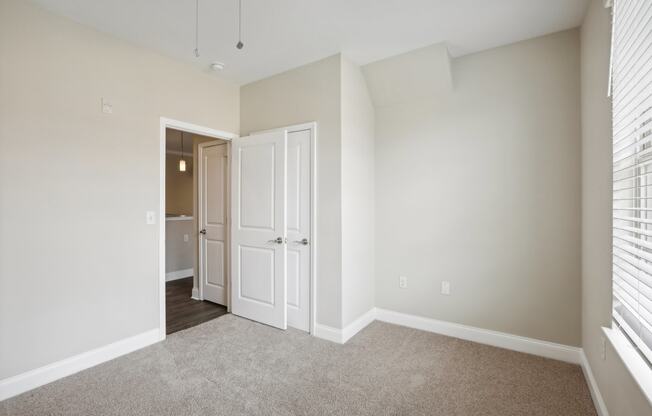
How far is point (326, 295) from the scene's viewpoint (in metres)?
3.07

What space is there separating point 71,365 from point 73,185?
134cm

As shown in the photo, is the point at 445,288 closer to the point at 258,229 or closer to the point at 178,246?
the point at 258,229

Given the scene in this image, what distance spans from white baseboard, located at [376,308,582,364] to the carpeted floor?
8 cm

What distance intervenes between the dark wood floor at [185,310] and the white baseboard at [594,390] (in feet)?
10.9

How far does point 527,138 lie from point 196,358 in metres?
3.32

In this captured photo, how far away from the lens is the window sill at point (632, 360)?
4.10 feet

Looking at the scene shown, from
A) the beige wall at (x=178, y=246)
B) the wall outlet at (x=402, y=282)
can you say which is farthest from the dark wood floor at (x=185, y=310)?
the wall outlet at (x=402, y=282)

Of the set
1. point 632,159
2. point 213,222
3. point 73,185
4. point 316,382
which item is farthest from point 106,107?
point 632,159

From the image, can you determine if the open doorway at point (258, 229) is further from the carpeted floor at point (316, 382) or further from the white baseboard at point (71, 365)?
the carpeted floor at point (316, 382)

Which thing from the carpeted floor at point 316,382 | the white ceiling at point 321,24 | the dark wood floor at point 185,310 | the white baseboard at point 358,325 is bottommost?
the carpeted floor at point 316,382

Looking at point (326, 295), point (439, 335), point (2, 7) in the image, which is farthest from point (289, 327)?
point (2, 7)

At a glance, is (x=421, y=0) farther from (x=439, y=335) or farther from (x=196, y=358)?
(x=196, y=358)

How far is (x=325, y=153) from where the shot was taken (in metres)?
3.08

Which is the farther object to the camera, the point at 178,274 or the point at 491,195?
the point at 178,274
